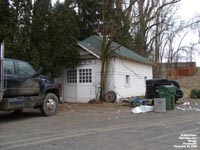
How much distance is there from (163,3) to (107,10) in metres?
16.8

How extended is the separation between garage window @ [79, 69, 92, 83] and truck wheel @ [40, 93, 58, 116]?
871cm

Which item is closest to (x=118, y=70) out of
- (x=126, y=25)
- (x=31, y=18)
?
(x=126, y=25)

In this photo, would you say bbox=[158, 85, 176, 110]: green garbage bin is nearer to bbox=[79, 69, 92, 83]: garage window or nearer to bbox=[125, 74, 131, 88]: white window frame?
bbox=[79, 69, 92, 83]: garage window

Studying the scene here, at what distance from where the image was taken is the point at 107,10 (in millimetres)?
24219

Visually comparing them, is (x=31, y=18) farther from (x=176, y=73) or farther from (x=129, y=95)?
(x=176, y=73)

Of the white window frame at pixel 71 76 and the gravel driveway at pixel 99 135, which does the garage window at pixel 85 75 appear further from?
the gravel driveway at pixel 99 135

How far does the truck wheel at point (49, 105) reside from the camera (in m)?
15.5

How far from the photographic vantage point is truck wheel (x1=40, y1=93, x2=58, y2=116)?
1552 centimetres

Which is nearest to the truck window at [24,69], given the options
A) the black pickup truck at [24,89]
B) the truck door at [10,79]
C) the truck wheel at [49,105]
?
the black pickup truck at [24,89]

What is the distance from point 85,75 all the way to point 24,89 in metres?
10.8

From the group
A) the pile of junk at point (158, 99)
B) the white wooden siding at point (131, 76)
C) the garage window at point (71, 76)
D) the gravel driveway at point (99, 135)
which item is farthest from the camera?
the garage window at point (71, 76)

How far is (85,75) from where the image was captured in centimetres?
2492

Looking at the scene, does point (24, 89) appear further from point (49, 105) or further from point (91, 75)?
point (91, 75)

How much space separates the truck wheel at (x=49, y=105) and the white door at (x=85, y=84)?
8.49 meters
